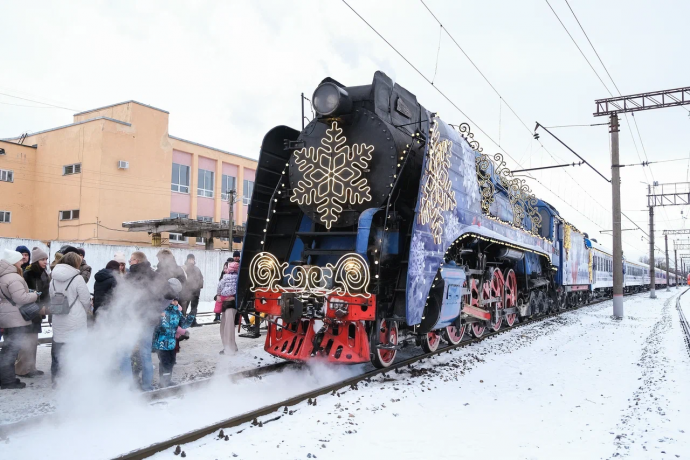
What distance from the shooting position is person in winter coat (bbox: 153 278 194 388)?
5.36 m

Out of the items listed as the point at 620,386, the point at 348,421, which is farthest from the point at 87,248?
the point at 620,386

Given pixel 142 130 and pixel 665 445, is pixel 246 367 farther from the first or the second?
pixel 142 130

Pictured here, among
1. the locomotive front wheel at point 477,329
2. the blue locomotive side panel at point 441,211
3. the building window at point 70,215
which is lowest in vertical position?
the locomotive front wheel at point 477,329

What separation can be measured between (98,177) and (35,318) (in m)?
20.2

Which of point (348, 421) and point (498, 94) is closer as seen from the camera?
point (348, 421)

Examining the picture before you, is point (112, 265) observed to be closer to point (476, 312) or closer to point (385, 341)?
point (385, 341)

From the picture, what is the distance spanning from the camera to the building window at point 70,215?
24.8m

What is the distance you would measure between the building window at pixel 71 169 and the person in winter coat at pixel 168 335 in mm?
22322

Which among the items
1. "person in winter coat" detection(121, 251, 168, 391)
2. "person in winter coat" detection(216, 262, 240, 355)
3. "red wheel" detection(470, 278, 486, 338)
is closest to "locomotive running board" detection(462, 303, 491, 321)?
"red wheel" detection(470, 278, 486, 338)

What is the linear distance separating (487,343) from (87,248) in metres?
11.5

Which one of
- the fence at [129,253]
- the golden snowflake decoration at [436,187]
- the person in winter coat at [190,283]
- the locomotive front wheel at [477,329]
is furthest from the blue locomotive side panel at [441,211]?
the fence at [129,253]

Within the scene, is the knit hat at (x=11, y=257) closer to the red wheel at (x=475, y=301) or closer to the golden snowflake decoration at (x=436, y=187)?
the golden snowflake decoration at (x=436, y=187)

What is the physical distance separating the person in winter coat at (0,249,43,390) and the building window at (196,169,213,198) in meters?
24.2

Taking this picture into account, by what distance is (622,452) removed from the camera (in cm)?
373
